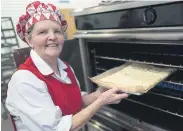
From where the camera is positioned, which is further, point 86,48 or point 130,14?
point 86,48

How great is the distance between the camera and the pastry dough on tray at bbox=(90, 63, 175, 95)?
0.88 m

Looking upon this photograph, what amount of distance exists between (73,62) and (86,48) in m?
0.26

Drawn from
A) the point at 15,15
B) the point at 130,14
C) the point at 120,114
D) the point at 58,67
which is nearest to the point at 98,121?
the point at 120,114

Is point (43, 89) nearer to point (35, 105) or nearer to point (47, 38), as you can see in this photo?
point (35, 105)

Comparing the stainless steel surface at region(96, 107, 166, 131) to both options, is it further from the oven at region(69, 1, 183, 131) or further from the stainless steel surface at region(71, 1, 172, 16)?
the stainless steel surface at region(71, 1, 172, 16)

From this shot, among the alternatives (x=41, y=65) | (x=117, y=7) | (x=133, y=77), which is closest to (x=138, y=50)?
(x=133, y=77)

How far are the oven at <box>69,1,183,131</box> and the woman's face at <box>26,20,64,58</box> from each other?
19cm

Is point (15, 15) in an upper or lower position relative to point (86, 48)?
upper

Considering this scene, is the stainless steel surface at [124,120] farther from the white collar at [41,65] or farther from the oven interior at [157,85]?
the white collar at [41,65]

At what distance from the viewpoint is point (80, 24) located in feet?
3.88

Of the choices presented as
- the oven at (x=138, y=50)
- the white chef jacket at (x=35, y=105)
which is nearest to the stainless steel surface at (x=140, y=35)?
the oven at (x=138, y=50)

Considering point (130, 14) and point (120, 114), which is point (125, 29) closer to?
point (130, 14)

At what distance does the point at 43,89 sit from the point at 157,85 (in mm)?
596

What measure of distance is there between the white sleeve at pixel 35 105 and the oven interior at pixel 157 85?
1.34ft
